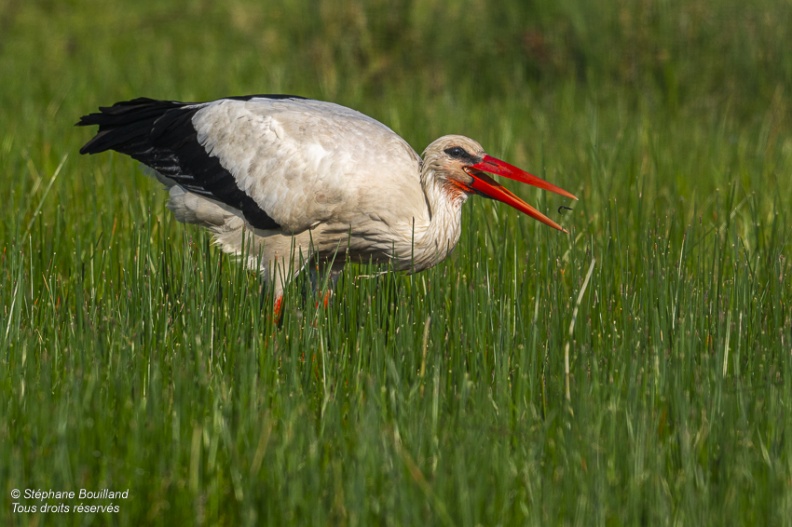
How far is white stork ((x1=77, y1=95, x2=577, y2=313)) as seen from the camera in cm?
468

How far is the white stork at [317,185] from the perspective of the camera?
4684mm

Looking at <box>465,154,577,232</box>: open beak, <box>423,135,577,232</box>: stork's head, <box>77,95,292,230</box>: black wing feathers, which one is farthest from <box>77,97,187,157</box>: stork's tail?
<box>465,154,577,232</box>: open beak

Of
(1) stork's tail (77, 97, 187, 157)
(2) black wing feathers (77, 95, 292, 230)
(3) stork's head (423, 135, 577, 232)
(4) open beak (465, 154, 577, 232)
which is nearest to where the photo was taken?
(4) open beak (465, 154, 577, 232)

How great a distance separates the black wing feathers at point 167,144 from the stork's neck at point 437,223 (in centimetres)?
78

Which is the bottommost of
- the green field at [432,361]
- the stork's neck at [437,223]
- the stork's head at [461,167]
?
the green field at [432,361]

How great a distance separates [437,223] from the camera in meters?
4.73

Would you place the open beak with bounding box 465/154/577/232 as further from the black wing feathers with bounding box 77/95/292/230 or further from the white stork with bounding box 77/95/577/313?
the black wing feathers with bounding box 77/95/292/230

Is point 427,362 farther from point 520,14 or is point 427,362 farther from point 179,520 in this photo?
point 520,14

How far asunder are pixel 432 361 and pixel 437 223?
3.21ft

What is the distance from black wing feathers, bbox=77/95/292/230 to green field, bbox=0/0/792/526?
0.83ft

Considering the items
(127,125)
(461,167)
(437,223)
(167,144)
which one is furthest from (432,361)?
(127,125)

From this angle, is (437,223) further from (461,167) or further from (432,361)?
(432,361)

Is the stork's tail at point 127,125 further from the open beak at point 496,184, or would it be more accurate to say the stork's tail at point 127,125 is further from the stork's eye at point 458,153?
the open beak at point 496,184

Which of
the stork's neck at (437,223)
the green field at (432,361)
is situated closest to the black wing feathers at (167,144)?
the green field at (432,361)
